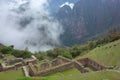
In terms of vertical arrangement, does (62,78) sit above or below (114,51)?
below

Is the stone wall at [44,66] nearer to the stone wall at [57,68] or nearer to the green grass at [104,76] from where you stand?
the stone wall at [57,68]

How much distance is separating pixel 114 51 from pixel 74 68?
556 inches

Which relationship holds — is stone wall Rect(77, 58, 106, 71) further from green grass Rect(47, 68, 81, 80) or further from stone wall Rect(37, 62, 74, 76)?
green grass Rect(47, 68, 81, 80)

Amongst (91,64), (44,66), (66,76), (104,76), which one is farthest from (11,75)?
(104,76)

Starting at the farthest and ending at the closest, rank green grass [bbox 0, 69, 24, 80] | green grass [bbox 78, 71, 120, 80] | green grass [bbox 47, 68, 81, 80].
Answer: green grass [bbox 0, 69, 24, 80]
green grass [bbox 47, 68, 81, 80]
green grass [bbox 78, 71, 120, 80]

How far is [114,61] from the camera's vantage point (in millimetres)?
35688

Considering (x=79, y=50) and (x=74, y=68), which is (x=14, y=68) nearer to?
(x=74, y=68)

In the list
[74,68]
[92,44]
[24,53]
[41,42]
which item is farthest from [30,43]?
[74,68]

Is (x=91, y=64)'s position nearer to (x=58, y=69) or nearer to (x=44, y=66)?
(x=44, y=66)

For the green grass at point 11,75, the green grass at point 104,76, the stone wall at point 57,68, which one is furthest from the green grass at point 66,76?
the green grass at point 11,75

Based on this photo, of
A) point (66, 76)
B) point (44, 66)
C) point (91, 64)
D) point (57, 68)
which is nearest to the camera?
point (66, 76)

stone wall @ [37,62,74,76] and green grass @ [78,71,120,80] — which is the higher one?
stone wall @ [37,62,74,76]

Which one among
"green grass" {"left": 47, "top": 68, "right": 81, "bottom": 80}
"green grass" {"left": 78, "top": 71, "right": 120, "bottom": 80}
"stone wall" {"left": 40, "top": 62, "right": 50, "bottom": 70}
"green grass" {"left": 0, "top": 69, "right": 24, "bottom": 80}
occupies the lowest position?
"green grass" {"left": 78, "top": 71, "right": 120, "bottom": 80}

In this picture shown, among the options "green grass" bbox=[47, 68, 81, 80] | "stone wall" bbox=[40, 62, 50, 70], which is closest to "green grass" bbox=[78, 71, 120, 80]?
"green grass" bbox=[47, 68, 81, 80]
